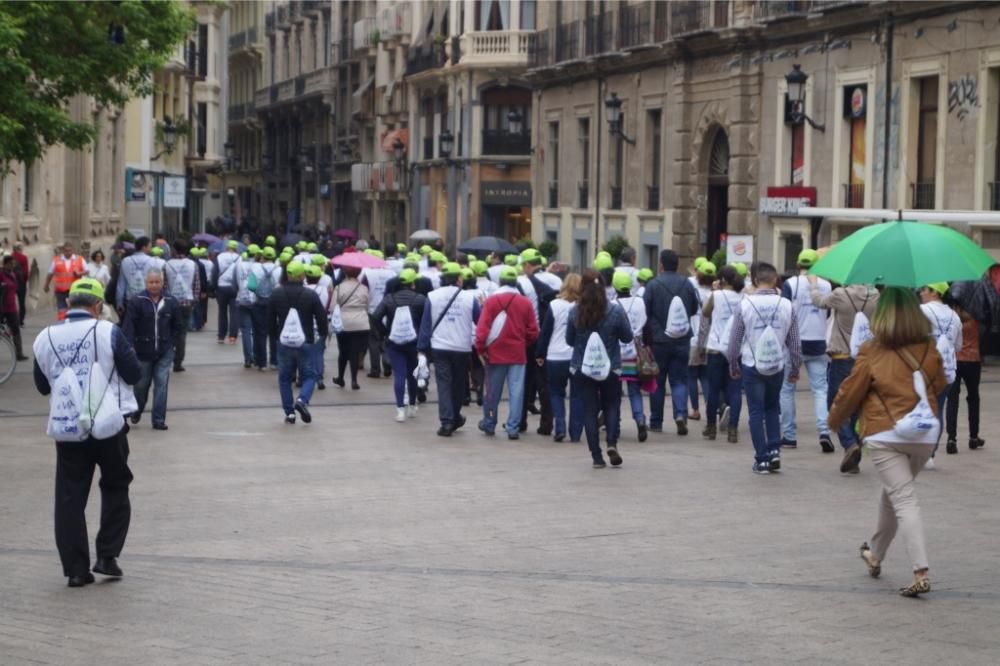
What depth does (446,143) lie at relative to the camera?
196ft

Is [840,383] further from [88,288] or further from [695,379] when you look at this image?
[88,288]

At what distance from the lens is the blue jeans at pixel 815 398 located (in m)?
16.4

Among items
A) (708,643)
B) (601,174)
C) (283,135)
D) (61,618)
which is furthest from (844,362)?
(283,135)

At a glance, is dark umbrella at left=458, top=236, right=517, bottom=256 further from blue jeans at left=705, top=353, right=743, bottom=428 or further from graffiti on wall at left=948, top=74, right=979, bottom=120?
blue jeans at left=705, top=353, right=743, bottom=428

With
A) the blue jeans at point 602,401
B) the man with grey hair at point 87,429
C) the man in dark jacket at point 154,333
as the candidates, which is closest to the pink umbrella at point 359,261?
the man in dark jacket at point 154,333

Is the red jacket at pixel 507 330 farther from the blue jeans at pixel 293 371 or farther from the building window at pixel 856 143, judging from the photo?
the building window at pixel 856 143

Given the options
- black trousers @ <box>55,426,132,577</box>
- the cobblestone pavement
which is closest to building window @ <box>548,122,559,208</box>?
the cobblestone pavement

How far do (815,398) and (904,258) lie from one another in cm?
648

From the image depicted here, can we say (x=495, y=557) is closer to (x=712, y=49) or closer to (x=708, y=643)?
(x=708, y=643)

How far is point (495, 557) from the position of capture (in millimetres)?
10812

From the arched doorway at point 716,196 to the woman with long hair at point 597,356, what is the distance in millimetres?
23077

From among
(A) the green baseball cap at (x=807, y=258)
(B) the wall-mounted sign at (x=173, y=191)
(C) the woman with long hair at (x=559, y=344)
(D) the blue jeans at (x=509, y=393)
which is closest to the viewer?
(C) the woman with long hair at (x=559, y=344)

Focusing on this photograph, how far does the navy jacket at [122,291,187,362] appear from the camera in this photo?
1750 cm

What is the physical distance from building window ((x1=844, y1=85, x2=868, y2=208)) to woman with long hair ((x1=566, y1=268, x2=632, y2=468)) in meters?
17.1
